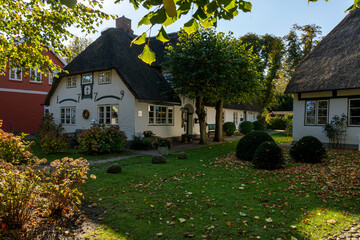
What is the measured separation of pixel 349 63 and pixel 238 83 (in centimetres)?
620

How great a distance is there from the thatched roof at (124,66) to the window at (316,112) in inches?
348

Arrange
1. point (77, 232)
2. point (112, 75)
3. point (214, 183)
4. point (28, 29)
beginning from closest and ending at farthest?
point (77, 232) < point (214, 183) < point (28, 29) < point (112, 75)

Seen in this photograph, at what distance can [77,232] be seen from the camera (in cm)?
394

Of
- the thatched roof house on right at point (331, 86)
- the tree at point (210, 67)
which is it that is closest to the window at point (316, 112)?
the thatched roof house on right at point (331, 86)

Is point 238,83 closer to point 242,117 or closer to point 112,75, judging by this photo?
point 112,75

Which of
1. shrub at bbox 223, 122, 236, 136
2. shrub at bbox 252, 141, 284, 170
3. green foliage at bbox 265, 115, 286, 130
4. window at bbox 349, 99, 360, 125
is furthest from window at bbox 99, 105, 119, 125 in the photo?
green foliage at bbox 265, 115, 286, 130

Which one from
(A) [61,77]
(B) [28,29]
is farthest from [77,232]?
(A) [61,77]

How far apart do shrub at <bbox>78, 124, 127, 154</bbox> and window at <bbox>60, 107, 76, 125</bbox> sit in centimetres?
756

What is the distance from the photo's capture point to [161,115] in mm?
18500

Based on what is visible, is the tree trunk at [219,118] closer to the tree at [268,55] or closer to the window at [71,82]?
the tree at [268,55]

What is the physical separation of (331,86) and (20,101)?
25.8 meters

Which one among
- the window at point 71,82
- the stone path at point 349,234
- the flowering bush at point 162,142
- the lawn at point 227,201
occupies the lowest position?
the lawn at point 227,201

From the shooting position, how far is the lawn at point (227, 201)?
4055 mm

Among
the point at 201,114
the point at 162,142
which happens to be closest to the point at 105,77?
the point at 162,142
